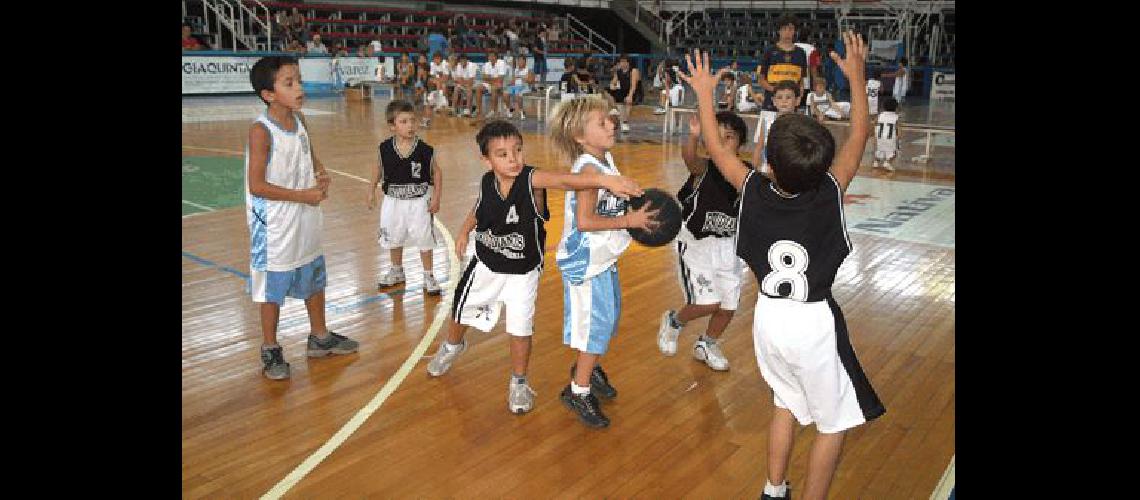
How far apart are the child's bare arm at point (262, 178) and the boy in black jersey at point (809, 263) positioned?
2070mm

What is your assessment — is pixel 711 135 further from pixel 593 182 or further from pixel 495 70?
pixel 495 70

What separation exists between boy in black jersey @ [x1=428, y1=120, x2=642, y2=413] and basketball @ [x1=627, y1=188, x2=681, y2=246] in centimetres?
41

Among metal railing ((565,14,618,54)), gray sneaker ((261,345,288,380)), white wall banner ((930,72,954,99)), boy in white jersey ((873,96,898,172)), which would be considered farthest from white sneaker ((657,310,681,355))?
metal railing ((565,14,618,54))

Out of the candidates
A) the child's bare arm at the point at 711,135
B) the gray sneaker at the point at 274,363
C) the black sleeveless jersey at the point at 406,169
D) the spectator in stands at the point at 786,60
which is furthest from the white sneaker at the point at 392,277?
the spectator in stands at the point at 786,60

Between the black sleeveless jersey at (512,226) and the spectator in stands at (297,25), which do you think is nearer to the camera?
the black sleeveless jersey at (512,226)

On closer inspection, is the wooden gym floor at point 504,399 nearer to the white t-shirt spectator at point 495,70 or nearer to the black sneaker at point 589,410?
the black sneaker at point 589,410

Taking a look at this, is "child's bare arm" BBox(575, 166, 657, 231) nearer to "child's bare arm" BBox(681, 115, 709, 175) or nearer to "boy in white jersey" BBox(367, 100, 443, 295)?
"child's bare arm" BBox(681, 115, 709, 175)

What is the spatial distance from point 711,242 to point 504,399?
1.28 meters

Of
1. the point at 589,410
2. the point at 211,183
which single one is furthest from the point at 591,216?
the point at 211,183

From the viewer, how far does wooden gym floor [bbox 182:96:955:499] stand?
3.25 metres

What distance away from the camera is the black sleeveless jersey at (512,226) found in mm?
3615

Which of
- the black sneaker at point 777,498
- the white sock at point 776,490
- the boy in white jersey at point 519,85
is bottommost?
the black sneaker at point 777,498

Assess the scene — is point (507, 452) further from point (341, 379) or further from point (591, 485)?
point (341, 379)
